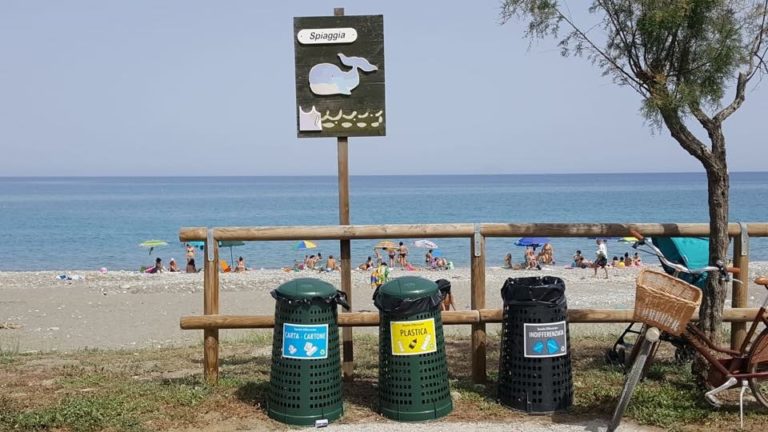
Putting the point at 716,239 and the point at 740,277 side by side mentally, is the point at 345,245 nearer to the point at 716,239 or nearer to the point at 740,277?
the point at 716,239

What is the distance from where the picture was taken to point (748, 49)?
587 centimetres

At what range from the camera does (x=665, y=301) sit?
16.2 ft

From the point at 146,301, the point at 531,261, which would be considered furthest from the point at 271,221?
the point at 146,301

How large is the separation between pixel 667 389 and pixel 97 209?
245ft

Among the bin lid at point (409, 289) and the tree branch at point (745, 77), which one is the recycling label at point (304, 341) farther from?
the tree branch at point (745, 77)

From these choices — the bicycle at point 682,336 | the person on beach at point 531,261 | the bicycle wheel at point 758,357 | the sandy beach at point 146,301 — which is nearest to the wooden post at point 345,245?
the bicycle at point 682,336

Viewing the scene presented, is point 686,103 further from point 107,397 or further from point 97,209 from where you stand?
point 97,209

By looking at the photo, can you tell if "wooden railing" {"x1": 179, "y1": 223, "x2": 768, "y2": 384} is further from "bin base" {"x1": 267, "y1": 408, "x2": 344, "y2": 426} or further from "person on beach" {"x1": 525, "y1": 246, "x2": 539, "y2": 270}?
"person on beach" {"x1": 525, "y1": 246, "x2": 539, "y2": 270}

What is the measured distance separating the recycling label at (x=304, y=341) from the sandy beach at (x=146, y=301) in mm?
4964

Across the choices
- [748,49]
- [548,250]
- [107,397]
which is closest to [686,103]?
[748,49]

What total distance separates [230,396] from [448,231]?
7.00ft

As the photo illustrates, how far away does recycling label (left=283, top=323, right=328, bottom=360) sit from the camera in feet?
17.5

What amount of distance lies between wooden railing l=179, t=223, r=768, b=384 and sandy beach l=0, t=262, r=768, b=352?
13.7ft

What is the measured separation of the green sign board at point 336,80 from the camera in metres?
6.29
